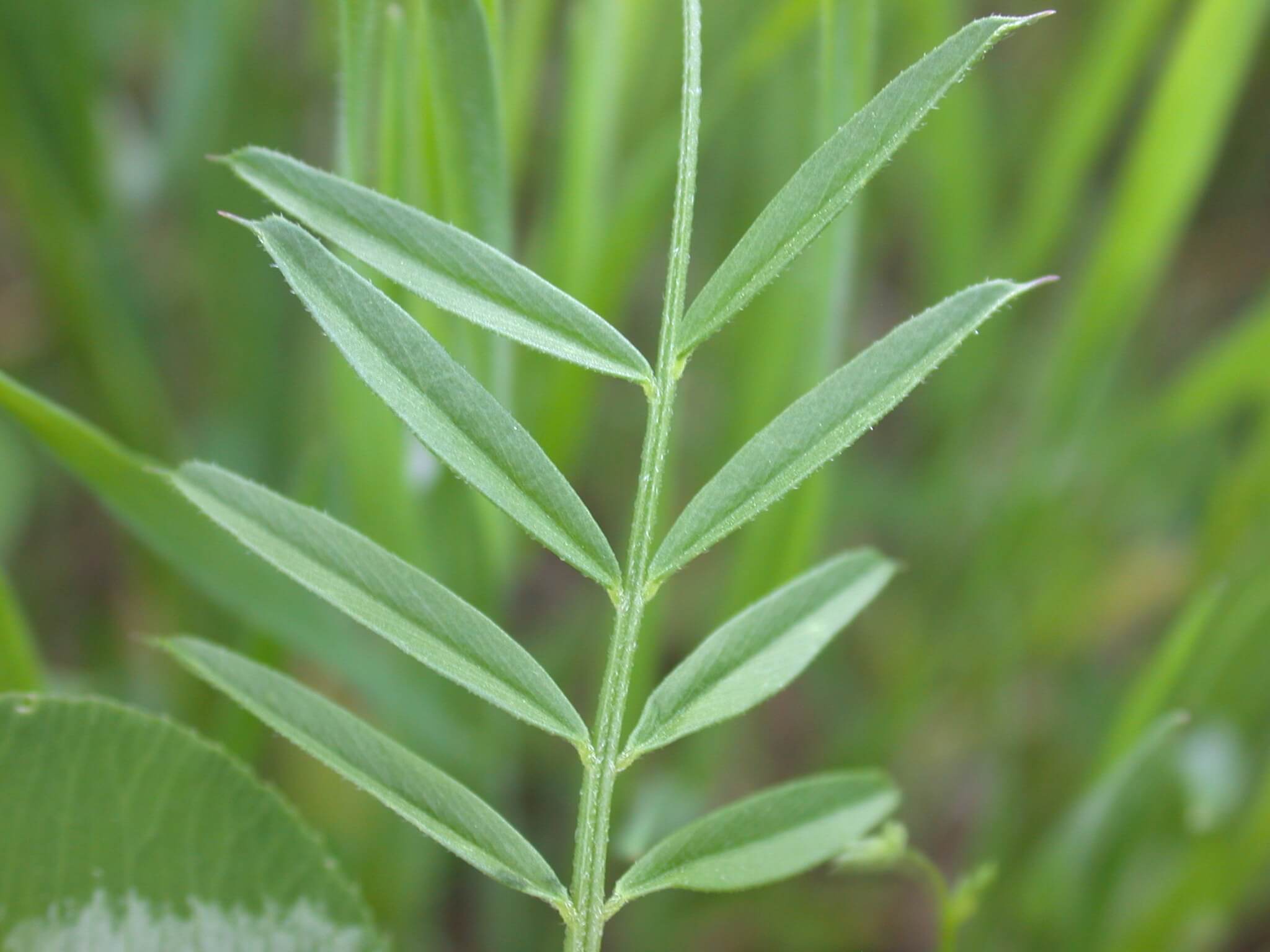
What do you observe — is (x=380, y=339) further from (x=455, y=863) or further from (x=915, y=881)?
(x=915, y=881)

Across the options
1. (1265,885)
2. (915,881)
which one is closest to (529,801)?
(915,881)

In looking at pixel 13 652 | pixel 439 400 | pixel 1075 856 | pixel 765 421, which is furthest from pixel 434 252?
pixel 1075 856

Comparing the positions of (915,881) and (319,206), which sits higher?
(319,206)

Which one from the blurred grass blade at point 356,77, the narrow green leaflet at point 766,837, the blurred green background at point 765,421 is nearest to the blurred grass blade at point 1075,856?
the blurred green background at point 765,421

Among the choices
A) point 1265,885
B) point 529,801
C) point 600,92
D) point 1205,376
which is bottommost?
point 1265,885

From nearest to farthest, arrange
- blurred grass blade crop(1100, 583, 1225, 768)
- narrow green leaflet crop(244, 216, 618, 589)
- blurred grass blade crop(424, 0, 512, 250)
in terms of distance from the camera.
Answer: narrow green leaflet crop(244, 216, 618, 589) → blurred grass blade crop(424, 0, 512, 250) → blurred grass blade crop(1100, 583, 1225, 768)

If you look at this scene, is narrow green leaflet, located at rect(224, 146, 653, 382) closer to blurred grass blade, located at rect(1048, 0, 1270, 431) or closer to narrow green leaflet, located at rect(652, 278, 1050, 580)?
narrow green leaflet, located at rect(652, 278, 1050, 580)

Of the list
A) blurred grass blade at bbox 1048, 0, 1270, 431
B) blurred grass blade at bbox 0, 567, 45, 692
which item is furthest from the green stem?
blurred grass blade at bbox 1048, 0, 1270, 431
